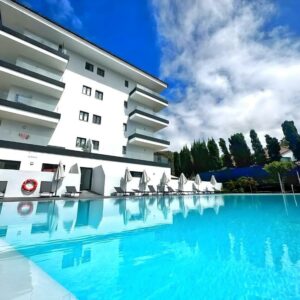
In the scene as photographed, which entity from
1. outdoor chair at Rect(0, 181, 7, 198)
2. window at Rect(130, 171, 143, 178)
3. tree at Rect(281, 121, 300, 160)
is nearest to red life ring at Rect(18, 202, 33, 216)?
outdoor chair at Rect(0, 181, 7, 198)

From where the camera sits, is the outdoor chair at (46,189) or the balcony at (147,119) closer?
the outdoor chair at (46,189)

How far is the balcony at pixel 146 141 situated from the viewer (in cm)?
2571

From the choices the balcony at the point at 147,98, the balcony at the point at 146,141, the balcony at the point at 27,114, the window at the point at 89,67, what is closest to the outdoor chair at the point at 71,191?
the balcony at the point at 27,114

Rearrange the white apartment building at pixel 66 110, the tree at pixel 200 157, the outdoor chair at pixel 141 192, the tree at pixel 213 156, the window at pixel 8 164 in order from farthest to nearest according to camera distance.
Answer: the tree at pixel 200 157
the tree at pixel 213 156
the outdoor chair at pixel 141 192
the white apartment building at pixel 66 110
the window at pixel 8 164

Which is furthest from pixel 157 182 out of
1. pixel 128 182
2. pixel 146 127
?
pixel 146 127

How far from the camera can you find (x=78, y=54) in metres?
24.0

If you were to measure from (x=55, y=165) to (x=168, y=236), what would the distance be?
586 inches

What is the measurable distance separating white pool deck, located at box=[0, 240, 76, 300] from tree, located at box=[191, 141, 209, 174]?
39658 millimetres

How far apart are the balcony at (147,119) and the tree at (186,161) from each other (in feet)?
49.7

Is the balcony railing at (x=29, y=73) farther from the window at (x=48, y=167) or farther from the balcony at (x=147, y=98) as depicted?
the balcony at (x=147, y=98)

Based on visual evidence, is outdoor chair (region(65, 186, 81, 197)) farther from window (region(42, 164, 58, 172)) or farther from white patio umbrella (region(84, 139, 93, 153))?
white patio umbrella (region(84, 139, 93, 153))

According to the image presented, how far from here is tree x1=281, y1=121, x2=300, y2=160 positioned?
3446cm

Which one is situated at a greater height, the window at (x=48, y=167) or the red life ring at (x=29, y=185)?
the window at (x=48, y=167)

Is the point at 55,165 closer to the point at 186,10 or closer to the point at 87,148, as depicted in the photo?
the point at 87,148
